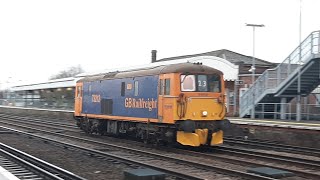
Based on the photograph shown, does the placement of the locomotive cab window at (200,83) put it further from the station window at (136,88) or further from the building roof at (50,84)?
the building roof at (50,84)

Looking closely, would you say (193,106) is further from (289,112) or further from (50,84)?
(50,84)

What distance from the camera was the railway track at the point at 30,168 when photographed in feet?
33.6

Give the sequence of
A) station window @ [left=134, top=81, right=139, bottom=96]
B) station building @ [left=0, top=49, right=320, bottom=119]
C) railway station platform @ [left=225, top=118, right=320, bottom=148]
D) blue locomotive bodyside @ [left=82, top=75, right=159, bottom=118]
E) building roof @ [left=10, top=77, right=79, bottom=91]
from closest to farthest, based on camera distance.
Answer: blue locomotive bodyside @ [left=82, top=75, right=159, bottom=118], railway station platform @ [left=225, top=118, right=320, bottom=148], station window @ [left=134, top=81, right=139, bottom=96], station building @ [left=0, top=49, right=320, bottom=119], building roof @ [left=10, top=77, right=79, bottom=91]

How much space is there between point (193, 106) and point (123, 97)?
4.31 metres

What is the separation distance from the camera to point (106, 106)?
19.9m

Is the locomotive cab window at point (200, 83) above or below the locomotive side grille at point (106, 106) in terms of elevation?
above

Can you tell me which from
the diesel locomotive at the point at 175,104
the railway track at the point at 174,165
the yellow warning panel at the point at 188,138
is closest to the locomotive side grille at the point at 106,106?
the diesel locomotive at the point at 175,104

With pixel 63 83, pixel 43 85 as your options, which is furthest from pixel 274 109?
pixel 43 85

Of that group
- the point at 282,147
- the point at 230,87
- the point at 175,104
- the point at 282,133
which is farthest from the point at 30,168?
the point at 230,87

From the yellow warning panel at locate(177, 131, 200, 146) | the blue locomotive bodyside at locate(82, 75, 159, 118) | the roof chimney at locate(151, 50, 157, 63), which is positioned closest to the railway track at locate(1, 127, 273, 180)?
the yellow warning panel at locate(177, 131, 200, 146)

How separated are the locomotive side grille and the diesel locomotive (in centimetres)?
105

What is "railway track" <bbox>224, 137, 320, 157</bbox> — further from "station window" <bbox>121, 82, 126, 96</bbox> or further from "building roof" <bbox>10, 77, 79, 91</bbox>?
"building roof" <bbox>10, 77, 79, 91</bbox>

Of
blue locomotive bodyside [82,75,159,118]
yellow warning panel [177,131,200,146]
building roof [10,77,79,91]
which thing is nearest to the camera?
yellow warning panel [177,131,200,146]

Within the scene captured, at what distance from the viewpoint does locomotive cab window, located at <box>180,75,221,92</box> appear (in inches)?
595
